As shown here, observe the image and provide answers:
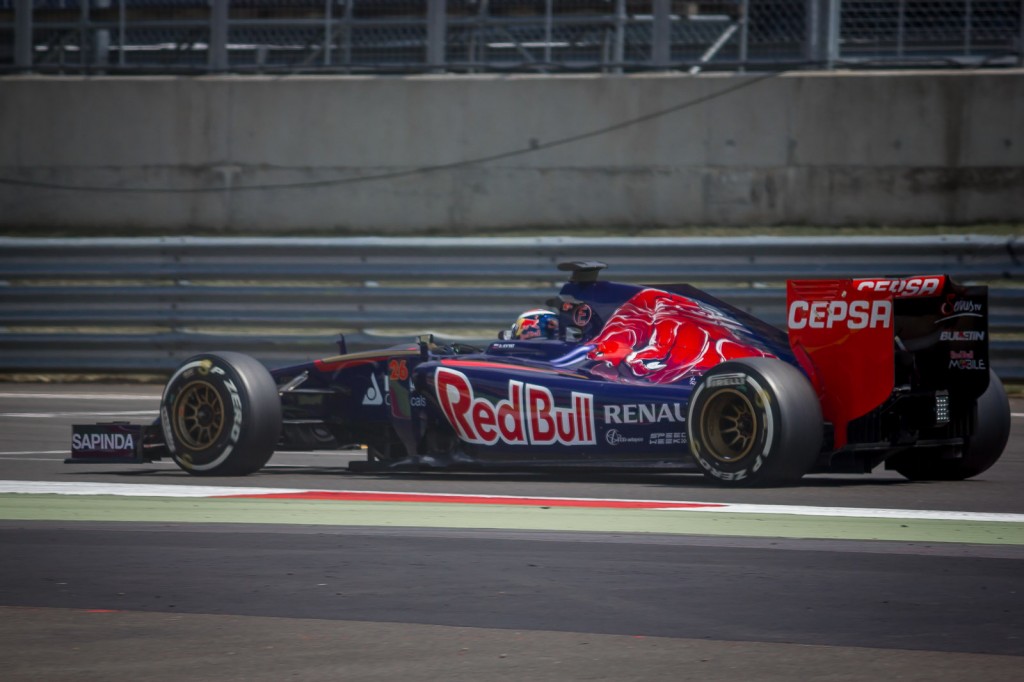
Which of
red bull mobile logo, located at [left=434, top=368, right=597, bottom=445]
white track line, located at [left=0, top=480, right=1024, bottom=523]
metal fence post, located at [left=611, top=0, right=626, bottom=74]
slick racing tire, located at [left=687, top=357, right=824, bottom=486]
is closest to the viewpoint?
white track line, located at [left=0, top=480, right=1024, bottom=523]

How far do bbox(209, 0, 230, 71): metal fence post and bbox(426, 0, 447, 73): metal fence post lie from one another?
209 centimetres

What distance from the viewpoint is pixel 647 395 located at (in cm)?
845

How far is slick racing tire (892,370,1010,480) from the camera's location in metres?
8.65

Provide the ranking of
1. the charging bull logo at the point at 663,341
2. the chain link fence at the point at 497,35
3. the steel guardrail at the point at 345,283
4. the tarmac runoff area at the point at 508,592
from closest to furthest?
the tarmac runoff area at the point at 508,592 → the charging bull logo at the point at 663,341 → the steel guardrail at the point at 345,283 → the chain link fence at the point at 497,35

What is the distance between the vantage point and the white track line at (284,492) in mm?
7332

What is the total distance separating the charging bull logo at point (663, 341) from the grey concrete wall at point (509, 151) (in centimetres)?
734

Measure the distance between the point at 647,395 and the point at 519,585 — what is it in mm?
2895

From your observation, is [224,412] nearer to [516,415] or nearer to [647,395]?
[516,415]

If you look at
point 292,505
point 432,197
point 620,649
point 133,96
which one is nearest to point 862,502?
point 292,505

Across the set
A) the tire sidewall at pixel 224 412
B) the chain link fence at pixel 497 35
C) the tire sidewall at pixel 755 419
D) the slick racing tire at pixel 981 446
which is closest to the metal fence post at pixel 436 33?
the chain link fence at pixel 497 35

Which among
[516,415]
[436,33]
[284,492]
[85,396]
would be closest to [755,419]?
[516,415]

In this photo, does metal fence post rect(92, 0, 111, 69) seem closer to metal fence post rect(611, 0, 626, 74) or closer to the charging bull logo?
metal fence post rect(611, 0, 626, 74)

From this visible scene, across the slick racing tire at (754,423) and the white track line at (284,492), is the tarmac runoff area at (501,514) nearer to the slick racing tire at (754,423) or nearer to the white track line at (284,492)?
the white track line at (284,492)

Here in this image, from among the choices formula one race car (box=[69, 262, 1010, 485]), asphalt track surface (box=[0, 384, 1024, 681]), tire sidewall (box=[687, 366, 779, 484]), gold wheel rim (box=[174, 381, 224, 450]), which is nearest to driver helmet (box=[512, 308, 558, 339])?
formula one race car (box=[69, 262, 1010, 485])
